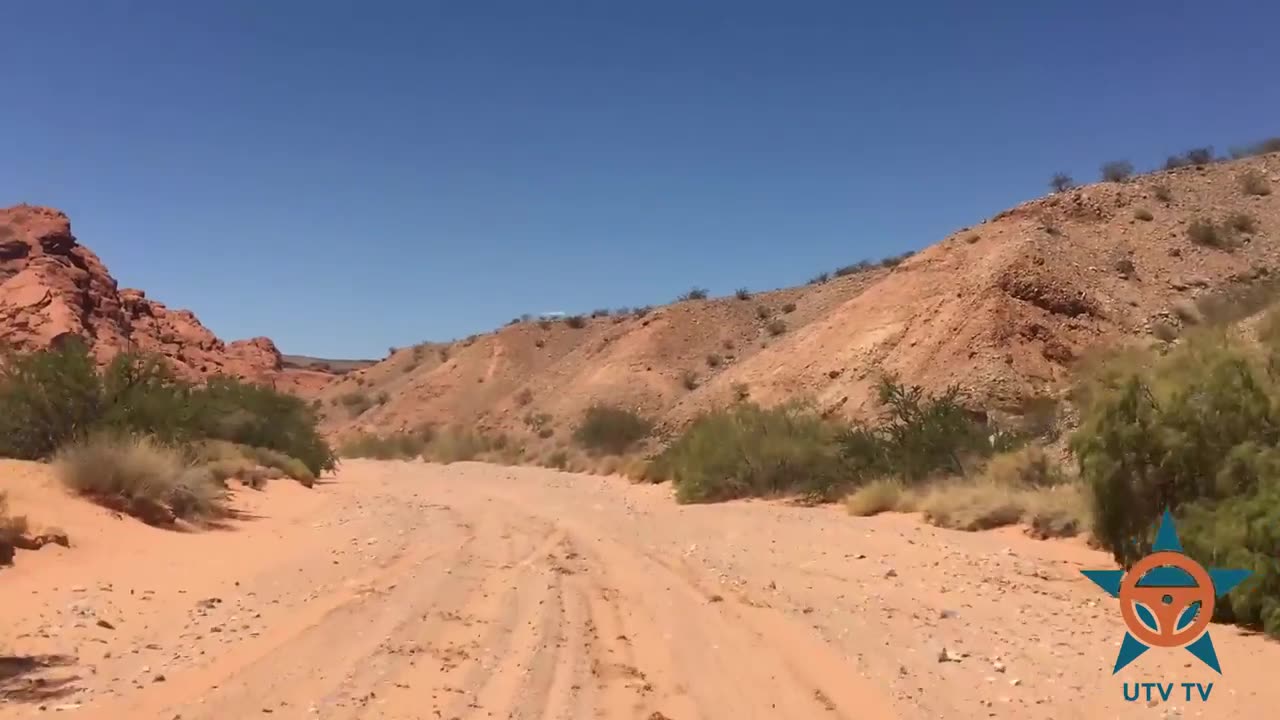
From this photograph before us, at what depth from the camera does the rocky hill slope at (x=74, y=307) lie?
35469 millimetres

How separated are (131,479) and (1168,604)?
13289 millimetres

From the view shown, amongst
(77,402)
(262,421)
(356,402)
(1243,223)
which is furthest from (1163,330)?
(356,402)

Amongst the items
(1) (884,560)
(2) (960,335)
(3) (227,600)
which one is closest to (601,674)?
(3) (227,600)

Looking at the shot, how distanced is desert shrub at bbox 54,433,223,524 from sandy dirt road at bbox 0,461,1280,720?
22.4 inches

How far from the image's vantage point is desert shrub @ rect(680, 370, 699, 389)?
5209 centimetres


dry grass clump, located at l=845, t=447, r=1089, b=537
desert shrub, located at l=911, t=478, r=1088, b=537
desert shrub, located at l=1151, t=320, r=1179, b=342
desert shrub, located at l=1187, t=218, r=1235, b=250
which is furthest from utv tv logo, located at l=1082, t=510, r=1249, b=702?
desert shrub, located at l=1187, t=218, r=1235, b=250

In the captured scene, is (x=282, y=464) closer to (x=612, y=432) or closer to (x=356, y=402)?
(x=612, y=432)

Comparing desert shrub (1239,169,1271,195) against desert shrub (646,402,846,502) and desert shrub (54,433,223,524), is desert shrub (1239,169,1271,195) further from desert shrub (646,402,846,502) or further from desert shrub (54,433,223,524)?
desert shrub (54,433,223,524)

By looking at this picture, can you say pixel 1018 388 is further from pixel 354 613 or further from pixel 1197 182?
pixel 354 613

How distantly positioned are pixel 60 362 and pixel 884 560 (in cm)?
1464

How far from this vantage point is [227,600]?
10117 millimetres

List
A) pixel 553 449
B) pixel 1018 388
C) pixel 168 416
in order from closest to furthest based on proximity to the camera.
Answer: pixel 168 416 → pixel 1018 388 → pixel 553 449

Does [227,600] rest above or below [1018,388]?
below

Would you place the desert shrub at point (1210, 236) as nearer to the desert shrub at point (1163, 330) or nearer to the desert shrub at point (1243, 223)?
the desert shrub at point (1243, 223)
